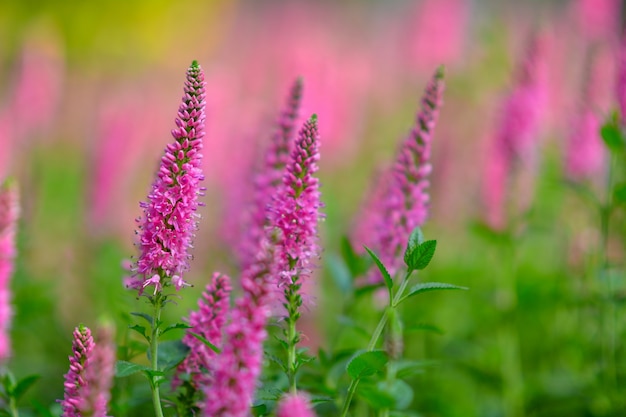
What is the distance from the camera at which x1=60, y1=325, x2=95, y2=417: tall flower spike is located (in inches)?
64.5

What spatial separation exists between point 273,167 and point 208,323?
3.06 feet

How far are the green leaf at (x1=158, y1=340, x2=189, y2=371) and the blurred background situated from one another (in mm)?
323

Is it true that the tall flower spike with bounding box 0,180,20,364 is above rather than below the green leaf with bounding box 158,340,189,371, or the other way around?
above

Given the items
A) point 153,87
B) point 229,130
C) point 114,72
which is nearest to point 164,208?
point 229,130

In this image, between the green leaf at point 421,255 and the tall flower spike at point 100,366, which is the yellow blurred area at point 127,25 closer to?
the green leaf at point 421,255

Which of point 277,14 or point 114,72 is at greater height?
point 277,14

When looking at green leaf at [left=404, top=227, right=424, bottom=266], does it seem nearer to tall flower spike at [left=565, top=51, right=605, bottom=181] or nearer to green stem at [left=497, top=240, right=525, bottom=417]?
green stem at [left=497, top=240, right=525, bottom=417]

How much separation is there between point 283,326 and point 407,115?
7.59 metres

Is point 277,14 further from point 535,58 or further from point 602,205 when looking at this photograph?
point 602,205

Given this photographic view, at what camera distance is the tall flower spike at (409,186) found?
238cm

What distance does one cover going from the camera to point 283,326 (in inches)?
80.7

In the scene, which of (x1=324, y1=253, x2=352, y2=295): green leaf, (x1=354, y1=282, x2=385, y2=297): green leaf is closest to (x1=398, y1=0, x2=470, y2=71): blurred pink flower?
(x1=324, y1=253, x2=352, y2=295): green leaf

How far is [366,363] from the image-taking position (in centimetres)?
183

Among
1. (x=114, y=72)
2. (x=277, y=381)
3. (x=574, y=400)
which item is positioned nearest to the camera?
(x=277, y=381)
